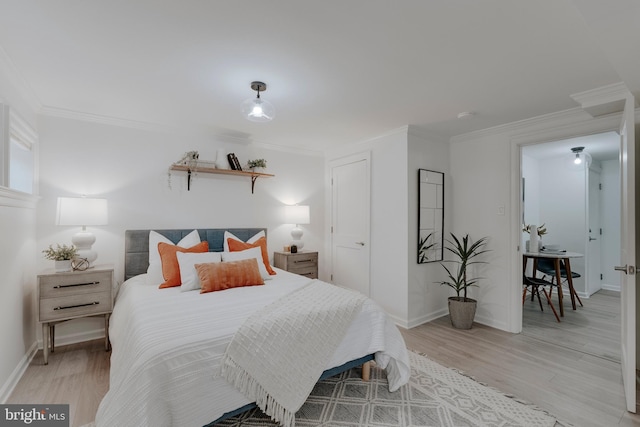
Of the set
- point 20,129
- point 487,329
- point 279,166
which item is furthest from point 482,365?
point 20,129

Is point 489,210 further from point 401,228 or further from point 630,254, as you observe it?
point 630,254

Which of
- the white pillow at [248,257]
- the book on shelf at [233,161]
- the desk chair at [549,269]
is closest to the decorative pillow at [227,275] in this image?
the white pillow at [248,257]

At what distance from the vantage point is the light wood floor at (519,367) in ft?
6.84

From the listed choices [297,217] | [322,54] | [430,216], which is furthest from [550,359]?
[322,54]

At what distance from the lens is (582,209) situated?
5.04 metres

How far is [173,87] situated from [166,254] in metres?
1.56

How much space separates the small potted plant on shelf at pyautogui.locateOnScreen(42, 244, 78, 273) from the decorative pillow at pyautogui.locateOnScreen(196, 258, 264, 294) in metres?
1.18

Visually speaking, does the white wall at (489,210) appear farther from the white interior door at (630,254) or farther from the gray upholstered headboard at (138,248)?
the gray upholstered headboard at (138,248)

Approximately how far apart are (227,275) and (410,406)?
1.79 meters

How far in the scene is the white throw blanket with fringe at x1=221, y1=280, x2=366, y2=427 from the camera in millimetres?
1729

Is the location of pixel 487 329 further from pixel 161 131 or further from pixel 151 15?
pixel 161 131

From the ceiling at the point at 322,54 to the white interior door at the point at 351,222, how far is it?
122cm

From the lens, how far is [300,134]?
3.91m

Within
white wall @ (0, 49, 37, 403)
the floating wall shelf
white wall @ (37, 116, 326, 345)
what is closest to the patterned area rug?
white wall @ (0, 49, 37, 403)
